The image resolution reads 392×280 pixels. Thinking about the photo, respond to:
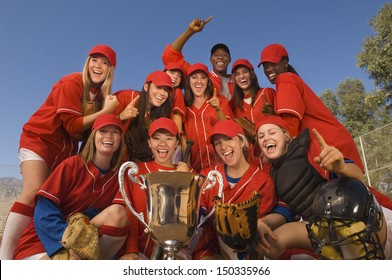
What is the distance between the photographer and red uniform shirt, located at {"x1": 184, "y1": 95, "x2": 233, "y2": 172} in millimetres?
3383

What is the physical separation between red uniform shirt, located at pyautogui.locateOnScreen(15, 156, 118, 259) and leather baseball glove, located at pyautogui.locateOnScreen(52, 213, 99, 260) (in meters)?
0.40

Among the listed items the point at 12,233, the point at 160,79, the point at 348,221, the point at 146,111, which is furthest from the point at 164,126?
the point at 348,221

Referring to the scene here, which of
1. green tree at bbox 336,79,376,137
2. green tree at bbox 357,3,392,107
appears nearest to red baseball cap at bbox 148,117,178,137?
green tree at bbox 357,3,392,107

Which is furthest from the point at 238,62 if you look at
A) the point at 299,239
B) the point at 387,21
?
the point at 387,21

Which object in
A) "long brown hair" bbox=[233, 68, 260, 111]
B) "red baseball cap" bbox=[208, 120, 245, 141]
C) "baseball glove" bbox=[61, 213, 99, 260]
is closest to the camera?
"baseball glove" bbox=[61, 213, 99, 260]

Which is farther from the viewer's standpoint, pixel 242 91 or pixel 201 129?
pixel 242 91

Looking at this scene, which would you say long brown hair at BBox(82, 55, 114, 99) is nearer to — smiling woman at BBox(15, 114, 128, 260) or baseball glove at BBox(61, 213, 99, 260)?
smiling woman at BBox(15, 114, 128, 260)

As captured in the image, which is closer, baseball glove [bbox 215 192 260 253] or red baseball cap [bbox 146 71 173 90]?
baseball glove [bbox 215 192 260 253]

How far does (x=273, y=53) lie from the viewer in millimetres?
3541

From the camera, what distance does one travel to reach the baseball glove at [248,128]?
3.27m

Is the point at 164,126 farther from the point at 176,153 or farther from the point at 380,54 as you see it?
the point at 380,54

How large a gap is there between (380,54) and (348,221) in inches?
433
